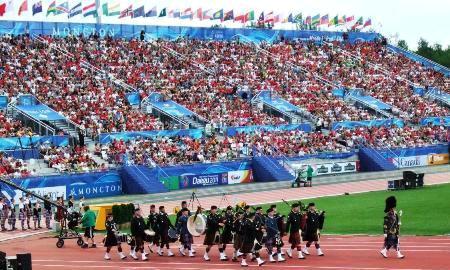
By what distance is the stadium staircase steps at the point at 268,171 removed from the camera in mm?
51875

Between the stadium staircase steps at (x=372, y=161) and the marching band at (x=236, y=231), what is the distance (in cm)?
3351

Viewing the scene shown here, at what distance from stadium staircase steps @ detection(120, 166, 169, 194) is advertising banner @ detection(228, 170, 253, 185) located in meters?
5.46

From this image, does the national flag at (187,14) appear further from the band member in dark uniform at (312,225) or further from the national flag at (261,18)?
the band member in dark uniform at (312,225)

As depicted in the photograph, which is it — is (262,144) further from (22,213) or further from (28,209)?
(22,213)

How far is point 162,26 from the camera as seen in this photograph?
7019 cm

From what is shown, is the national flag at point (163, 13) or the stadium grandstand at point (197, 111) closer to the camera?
the stadium grandstand at point (197, 111)

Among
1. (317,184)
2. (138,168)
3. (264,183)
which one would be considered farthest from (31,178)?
(317,184)

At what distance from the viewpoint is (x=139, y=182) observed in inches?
1821

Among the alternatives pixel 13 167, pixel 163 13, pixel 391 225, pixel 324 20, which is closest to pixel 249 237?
pixel 391 225

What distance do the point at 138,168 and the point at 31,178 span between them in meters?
7.28

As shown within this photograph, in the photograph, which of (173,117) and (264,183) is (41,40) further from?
(264,183)

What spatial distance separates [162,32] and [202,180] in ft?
77.2

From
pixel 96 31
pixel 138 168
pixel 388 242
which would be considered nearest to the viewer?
pixel 388 242

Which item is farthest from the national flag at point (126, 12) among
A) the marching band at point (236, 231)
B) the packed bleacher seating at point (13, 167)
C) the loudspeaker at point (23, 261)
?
the loudspeaker at point (23, 261)
